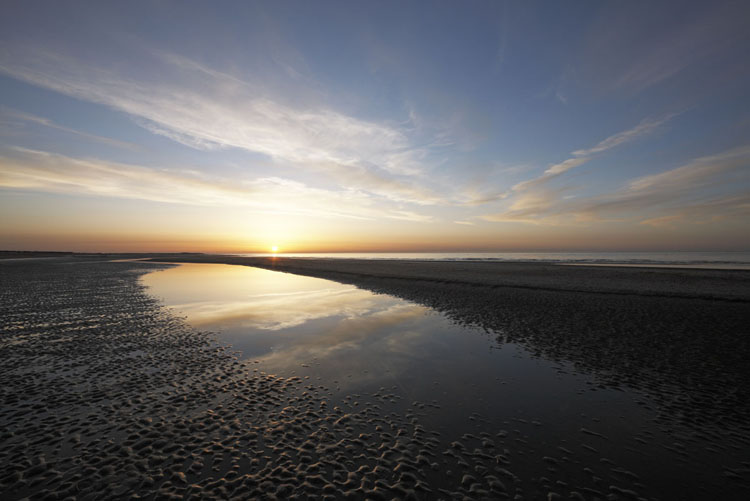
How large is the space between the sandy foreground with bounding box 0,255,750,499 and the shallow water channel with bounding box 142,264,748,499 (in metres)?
0.15

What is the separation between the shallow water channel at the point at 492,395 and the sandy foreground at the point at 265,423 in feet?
0.48

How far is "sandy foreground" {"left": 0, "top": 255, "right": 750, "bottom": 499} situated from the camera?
19.3ft

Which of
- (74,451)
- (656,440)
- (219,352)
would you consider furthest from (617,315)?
(74,451)

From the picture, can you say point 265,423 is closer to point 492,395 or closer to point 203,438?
point 203,438

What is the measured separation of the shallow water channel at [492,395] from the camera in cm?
639

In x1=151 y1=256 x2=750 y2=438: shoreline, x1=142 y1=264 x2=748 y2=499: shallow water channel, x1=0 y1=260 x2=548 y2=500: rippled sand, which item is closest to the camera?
x1=0 y1=260 x2=548 y2=500: rippled sand

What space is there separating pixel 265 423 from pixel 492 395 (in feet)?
23.5

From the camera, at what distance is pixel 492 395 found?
394 inches

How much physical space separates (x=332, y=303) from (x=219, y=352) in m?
13.9

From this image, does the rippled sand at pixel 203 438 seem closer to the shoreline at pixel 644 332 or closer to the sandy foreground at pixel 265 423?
the sandy foreground at pixel 265 423

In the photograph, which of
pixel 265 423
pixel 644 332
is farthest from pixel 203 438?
pixel 644 332

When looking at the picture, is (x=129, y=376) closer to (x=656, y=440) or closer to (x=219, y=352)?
(x=219, y=352)

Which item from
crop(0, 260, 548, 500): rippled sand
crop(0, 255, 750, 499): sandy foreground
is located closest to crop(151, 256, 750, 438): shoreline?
crop(0, 255, 750, 499): sandy foreground

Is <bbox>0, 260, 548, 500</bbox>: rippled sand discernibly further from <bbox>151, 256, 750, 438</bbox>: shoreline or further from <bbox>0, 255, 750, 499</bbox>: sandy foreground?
<bbox>151, 256, 750, 438</bbox>: shoreline
